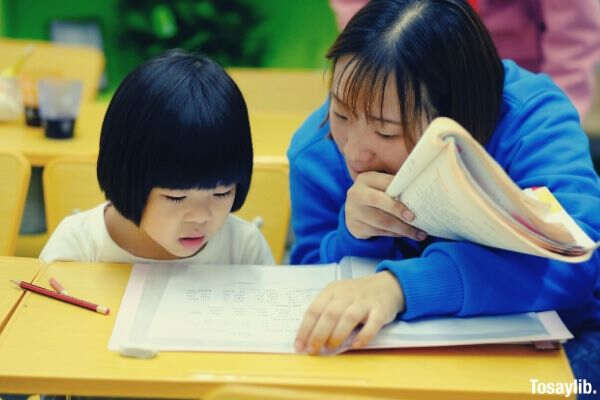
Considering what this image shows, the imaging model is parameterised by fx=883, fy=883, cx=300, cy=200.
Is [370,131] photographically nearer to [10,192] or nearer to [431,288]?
[431,288]

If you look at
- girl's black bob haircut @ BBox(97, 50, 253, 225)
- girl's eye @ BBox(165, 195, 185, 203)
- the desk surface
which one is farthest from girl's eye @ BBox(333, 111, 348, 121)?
the desk surface

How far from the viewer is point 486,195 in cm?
105

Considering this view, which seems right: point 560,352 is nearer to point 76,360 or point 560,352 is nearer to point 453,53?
point 453,53

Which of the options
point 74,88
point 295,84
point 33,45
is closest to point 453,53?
point 74,88

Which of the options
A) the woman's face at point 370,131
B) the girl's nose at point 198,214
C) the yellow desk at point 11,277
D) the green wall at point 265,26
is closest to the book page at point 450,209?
the woman's face at point 370,131

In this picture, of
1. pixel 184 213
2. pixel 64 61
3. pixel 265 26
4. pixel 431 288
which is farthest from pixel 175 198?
pixel 265 26

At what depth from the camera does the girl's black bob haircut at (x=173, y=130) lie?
1.33m

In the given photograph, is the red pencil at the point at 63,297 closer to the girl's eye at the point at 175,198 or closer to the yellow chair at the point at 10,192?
the girl's eye at the point at 175,198

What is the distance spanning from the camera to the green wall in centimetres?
446

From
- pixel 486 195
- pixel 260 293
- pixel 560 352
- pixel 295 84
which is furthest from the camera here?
pixel 295 84

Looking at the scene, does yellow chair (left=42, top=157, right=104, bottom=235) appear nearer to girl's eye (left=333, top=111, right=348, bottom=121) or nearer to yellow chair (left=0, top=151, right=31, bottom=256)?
yellow chair (left=0, top=151, right=31, bottom=256)

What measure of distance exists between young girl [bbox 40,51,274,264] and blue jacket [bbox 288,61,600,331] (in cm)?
18

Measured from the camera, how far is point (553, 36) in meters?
2.46

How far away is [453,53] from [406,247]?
36 cm
